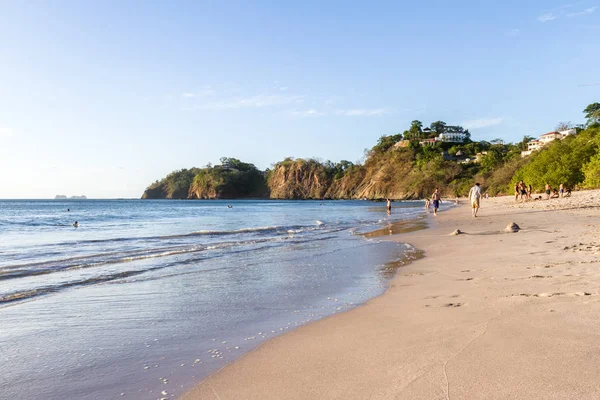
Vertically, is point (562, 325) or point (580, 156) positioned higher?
point (580, 156)

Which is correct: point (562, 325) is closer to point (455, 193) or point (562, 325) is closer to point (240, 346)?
point (240, 346)

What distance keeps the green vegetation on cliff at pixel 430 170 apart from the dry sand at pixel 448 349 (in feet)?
125

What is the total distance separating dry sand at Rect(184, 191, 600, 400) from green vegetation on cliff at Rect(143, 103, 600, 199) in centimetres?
3814

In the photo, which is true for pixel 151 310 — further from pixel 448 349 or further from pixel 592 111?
pixel 592 111

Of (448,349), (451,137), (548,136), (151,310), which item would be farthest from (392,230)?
(451,137)

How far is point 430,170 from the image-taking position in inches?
4872

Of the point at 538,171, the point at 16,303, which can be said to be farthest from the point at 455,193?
the point at 16,303

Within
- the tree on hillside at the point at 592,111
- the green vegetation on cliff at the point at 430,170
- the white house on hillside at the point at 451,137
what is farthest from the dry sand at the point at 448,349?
the white house on hillside at the point at 451,137

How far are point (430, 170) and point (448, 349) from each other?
126 m

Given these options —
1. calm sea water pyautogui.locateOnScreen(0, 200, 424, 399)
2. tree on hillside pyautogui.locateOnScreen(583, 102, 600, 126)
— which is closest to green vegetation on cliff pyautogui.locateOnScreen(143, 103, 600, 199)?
tree on hillside pyautogui.locateOnScreen(583, 102, 600, 126)

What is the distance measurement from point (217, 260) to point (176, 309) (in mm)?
5754

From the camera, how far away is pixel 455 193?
356 feet

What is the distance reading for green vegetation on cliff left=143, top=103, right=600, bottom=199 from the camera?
5325cm

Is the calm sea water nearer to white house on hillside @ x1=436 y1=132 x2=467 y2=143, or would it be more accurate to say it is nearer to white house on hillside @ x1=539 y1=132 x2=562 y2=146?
white house on hillside @ x1=539 y1=132 x2=562 y2=146
